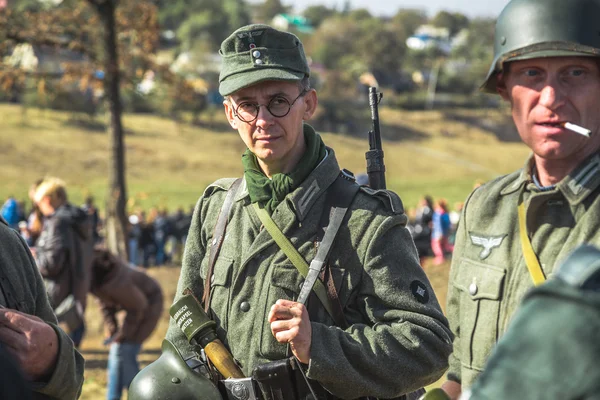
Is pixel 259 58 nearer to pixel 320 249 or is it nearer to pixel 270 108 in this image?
pixel 270 108

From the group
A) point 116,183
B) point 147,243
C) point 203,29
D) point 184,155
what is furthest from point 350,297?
point 203,29

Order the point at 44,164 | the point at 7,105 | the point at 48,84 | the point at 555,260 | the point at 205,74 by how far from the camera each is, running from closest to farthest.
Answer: the point at 555,260 < the point at 48,84 < the point at 44,164 < the point at 7,105 < the point at 205,74

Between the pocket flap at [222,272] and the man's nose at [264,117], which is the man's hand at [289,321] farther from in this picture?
the man's nose at [264,117]

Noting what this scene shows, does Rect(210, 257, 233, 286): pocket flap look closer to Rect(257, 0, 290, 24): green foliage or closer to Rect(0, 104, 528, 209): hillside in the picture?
Rect(0, 104, 528, 209): hillside

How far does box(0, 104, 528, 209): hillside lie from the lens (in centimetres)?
5275

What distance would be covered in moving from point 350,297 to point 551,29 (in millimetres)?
1206

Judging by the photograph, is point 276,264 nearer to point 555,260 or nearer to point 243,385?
point 243,385

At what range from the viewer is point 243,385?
368 centimetres

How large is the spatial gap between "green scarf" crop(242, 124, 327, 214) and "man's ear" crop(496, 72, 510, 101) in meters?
0.76

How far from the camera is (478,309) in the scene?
11.1 feet

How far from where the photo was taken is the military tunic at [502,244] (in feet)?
10.4

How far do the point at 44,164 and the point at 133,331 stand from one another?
156 feet

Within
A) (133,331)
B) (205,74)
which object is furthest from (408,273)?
(205,74)

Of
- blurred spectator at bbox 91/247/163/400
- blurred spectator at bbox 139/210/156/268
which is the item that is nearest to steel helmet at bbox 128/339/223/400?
blurred spectator at bbox 91/247/163/400
